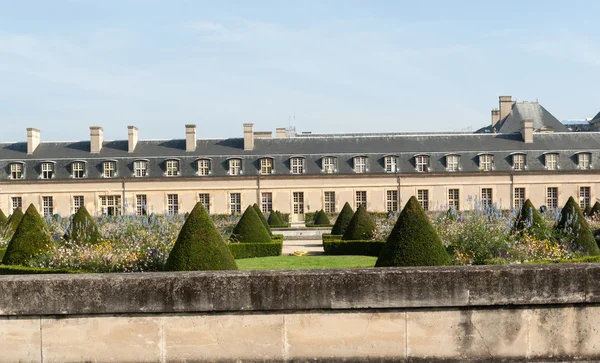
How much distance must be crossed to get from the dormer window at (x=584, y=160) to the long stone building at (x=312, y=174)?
0.06 metres

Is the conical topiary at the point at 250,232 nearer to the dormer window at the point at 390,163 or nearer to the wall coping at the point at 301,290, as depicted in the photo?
the wall coping at the point at 301,290

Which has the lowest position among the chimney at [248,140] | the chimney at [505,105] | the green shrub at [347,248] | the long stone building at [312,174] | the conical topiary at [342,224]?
the green shrub at [347,248]

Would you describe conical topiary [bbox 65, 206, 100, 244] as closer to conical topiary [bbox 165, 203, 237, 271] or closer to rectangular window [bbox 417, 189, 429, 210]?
conical topiary [bbox 165, 203, 237, 271]

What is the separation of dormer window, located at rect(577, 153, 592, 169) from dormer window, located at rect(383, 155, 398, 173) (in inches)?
410

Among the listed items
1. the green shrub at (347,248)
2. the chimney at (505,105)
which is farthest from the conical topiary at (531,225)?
the chimney at (505,105)

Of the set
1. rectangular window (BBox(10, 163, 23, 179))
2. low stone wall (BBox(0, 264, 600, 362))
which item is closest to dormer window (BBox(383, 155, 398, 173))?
rectangular window (BBox(10, 163, 23, 179))

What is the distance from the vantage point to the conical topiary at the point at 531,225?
11.9 m

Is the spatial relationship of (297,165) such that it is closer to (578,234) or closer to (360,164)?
(360,164)

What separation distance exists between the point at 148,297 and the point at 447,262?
4.23 metres

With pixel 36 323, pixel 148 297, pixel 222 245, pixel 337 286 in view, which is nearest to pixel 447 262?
pixel 222 245

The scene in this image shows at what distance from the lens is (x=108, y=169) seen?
3669 centimetres

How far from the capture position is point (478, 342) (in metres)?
4.59

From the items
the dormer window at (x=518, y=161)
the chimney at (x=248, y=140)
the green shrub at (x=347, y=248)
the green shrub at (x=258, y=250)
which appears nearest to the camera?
the green shrub at (x=258, y=250)

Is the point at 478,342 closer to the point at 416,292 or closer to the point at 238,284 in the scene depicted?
the point at 416,292
